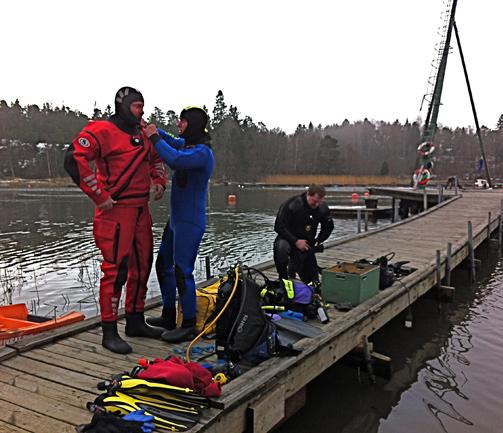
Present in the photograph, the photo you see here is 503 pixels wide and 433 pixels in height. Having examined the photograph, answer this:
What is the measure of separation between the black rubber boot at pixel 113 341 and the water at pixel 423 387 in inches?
66.3

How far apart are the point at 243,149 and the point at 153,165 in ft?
257

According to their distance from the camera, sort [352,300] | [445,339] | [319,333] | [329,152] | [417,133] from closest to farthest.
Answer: [319,333], [352,300], [445,339], [329,152], [417,133]

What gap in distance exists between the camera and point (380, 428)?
4719 millimetres

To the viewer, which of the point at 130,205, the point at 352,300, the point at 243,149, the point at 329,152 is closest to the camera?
the point at 130,205

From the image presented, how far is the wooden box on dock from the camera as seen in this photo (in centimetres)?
576

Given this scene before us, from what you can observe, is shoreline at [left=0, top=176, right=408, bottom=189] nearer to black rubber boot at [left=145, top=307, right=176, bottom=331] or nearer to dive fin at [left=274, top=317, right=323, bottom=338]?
black rubber boot at [left=145, top=307, right=176, bottom=331]

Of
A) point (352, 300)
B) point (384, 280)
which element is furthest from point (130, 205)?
point (384, 280)

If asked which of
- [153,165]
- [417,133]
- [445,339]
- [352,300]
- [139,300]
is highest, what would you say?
[417,133]

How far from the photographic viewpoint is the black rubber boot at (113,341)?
402 centimetres

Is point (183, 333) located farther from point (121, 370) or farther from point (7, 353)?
point (7, 353)

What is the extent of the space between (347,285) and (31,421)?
393 cm

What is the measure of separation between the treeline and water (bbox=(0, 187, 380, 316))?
176 ft

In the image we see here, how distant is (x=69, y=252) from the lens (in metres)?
15.3

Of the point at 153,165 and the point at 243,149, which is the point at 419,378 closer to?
the point at 153,165
